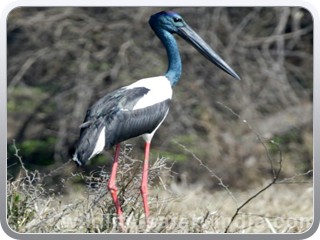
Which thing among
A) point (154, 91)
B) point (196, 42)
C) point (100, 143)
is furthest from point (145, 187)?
point (196, 42)

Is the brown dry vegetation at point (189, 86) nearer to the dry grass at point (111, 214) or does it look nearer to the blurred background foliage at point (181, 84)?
the blurred background foliage at point (181, 84)

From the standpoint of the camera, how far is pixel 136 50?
9.56 metres

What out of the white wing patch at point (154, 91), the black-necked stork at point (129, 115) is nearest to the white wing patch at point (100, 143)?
the black-necked stork at point (129, 115)

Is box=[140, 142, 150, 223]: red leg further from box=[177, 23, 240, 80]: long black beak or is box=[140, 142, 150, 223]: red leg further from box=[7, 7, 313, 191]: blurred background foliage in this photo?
box=[7, 7, 313, 191]: blurred background foliage

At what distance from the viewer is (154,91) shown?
243 inches

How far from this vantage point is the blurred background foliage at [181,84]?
373 inches

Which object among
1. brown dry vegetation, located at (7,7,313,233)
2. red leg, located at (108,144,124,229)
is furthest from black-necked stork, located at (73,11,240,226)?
brown dry vegetation, located at (7,7,313,233)

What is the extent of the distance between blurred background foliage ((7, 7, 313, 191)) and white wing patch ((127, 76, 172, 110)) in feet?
9.75

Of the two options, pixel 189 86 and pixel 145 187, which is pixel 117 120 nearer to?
pixel 145 187

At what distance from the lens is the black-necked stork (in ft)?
19.4

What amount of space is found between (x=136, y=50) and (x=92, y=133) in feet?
12.2

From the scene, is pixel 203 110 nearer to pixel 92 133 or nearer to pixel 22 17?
pixel 22 17

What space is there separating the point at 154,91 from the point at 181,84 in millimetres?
3649
